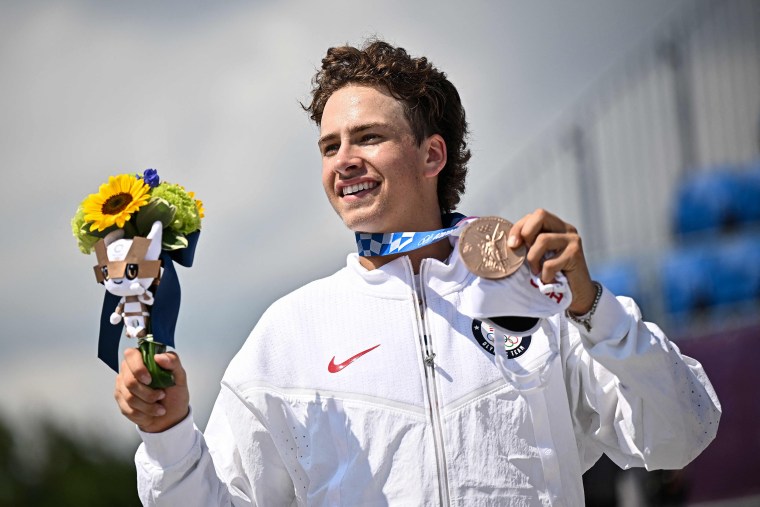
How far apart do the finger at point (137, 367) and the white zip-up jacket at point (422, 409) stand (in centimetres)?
19

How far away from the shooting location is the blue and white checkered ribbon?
3.29 m

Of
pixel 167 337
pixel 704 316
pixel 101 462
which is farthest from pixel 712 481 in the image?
pixel 101 462

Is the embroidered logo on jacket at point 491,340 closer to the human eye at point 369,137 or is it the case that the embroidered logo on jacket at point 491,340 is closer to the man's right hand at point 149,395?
the human eye at point 369,137

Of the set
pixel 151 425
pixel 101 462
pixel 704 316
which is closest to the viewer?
pixel 151 425

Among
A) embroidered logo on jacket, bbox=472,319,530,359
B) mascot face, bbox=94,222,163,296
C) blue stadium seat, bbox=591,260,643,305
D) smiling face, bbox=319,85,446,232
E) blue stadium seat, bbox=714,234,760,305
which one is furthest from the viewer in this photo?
blue stadium seat, bbox=591,260,643,305

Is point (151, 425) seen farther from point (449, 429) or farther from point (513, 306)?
point (513, 306)

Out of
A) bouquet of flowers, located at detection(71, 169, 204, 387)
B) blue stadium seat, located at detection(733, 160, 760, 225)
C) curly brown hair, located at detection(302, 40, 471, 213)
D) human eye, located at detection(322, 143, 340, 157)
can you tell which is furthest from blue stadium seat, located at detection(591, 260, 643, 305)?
bouquet of flowers, located at detection(71, 169, 204, 387)

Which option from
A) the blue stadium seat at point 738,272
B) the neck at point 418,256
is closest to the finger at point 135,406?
the neck at point 418,256

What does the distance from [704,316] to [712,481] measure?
1.29 m

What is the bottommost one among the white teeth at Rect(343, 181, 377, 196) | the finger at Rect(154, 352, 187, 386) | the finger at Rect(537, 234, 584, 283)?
the finger at Rect(154, 352, 187, 386)

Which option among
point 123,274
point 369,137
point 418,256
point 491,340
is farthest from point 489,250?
point 123,274

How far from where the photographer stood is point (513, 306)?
2875mm

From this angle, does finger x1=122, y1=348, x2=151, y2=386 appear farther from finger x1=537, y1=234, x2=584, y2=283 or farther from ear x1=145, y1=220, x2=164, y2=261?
finger x1=537, y1=234, x2=584, y2=283

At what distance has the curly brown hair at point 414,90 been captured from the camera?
3.56 metres
